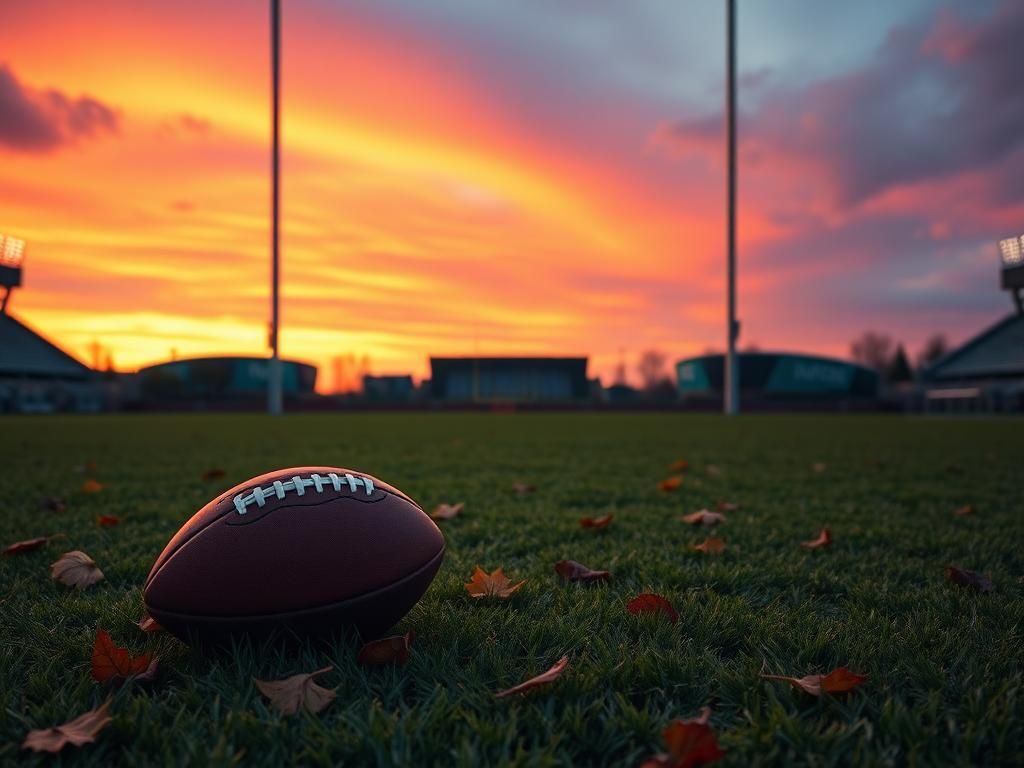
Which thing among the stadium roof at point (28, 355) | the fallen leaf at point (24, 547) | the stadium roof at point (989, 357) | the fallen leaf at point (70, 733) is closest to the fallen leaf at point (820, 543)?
the fallen leaf at point (70, 733)

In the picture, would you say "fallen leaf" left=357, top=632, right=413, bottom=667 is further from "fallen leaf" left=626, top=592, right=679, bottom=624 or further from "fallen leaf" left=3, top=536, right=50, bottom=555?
"fallen leaf" left=3, top=536, right=50, bottom=555

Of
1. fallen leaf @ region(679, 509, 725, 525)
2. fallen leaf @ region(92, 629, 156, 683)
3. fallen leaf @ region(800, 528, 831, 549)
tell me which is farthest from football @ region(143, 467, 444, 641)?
fallen leaf @ region(679, 509, 725, 525)

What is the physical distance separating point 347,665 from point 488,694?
368mm

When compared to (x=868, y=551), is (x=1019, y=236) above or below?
above

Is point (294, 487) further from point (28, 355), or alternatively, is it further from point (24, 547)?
point (28, 355)

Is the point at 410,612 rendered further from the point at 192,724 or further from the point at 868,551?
the point at 868,551

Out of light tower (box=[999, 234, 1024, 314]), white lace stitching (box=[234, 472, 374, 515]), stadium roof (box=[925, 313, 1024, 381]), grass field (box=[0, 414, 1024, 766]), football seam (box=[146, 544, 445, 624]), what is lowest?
grass field (box=[0, 414, 1024, 766])

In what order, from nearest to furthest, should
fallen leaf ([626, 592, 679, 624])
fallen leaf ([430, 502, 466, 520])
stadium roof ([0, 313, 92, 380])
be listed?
1. fallen leaf ([626, 592, 679, 624])
2. fallen leaf ([430, 502, 466, 520])
3. stadium roof ([0, 313, 92, 380])

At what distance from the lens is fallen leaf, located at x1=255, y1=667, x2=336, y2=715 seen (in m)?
1.33

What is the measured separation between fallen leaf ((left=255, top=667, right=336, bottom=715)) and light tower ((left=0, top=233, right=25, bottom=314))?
131 ft

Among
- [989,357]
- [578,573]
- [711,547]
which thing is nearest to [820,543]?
[711,547]

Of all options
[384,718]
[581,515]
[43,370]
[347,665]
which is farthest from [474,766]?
[43,370]

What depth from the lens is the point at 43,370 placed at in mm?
41875

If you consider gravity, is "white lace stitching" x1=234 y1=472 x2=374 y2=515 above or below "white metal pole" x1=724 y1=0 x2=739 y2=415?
below
